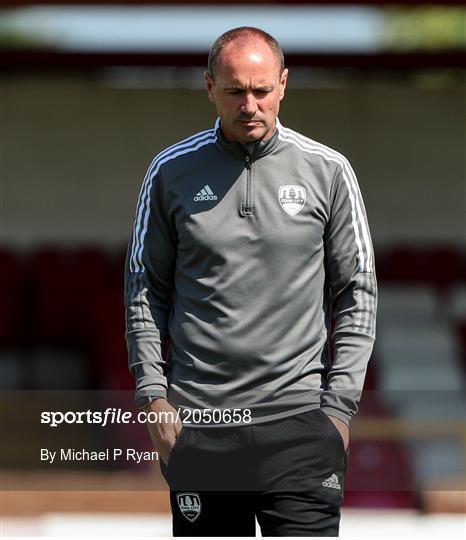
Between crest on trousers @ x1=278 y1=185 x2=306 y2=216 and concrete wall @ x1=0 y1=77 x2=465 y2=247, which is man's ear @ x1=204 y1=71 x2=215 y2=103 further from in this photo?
concrete wall @ x1=0 y1=77 x2=465 y2=247

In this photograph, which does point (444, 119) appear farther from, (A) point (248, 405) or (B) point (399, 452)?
(A) point (248, 405)

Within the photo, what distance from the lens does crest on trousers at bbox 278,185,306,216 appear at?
2.50 meters

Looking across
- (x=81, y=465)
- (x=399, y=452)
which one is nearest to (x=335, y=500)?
(x=81, y=465)

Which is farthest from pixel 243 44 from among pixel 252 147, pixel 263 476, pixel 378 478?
pixel 378 478

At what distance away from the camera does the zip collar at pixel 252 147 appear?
2.54 meters

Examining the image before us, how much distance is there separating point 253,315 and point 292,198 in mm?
253

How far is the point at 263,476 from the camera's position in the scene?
8.18 ft

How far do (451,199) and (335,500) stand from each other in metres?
10.2

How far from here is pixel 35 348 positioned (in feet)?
33.9

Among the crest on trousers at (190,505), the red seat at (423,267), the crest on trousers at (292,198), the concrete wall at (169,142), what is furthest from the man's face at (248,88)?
the concrete wall at (169,142)

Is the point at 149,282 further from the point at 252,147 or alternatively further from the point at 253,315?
the point at 252,147

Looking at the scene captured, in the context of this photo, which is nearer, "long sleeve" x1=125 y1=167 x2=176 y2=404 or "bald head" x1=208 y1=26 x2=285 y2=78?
"bald head" x1=208 y1=26 x2=285 y2=78

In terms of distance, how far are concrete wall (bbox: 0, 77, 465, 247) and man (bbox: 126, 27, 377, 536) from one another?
31.9 feet

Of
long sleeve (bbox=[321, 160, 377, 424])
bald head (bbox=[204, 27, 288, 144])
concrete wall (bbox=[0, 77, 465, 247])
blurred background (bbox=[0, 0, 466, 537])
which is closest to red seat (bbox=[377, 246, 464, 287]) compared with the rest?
blurred background (bbox=[0, 0, 466, 537])
